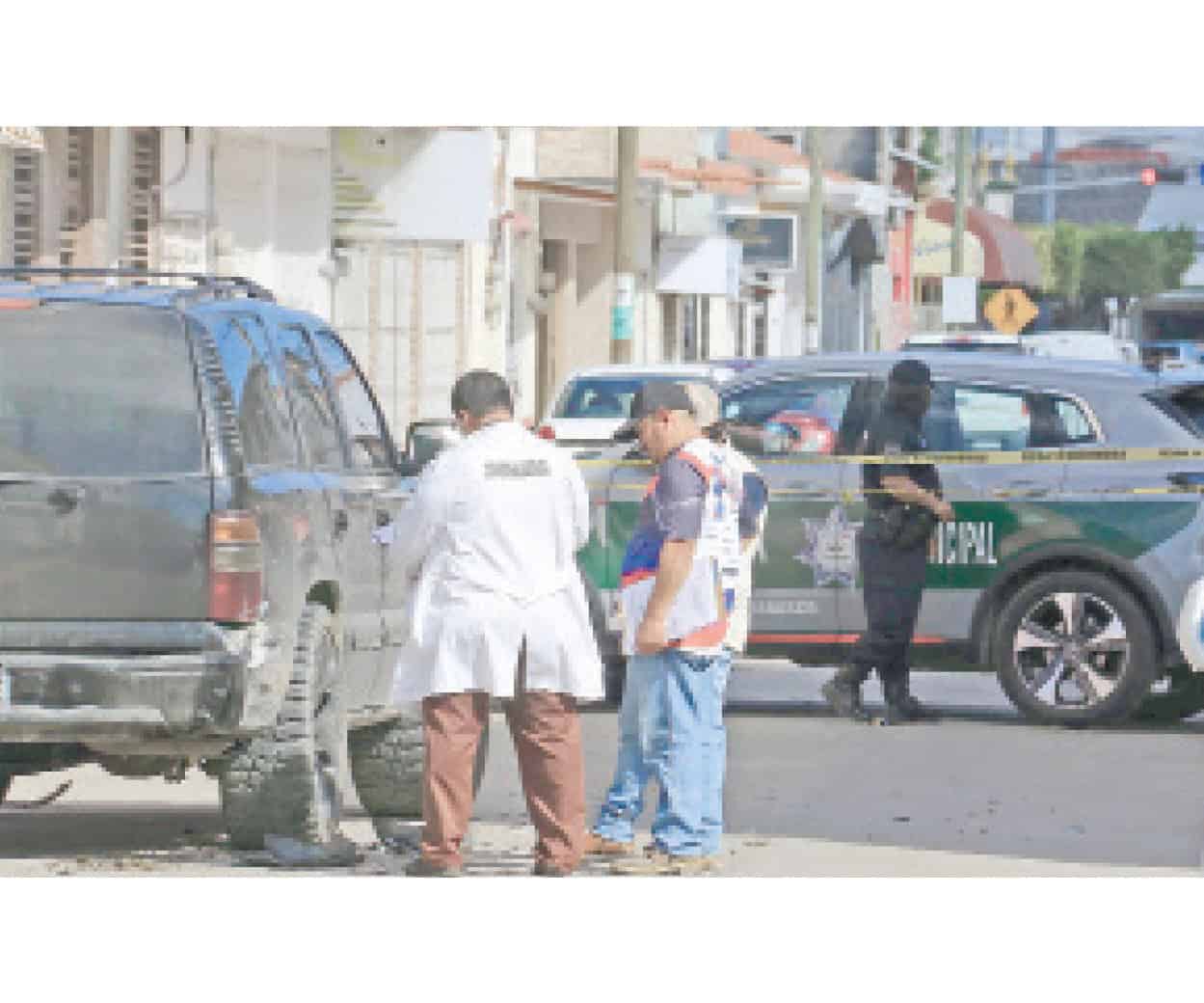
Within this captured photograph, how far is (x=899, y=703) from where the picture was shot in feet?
53.2

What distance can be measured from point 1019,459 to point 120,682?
7.54 m

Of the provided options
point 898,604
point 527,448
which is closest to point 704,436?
point 527,448

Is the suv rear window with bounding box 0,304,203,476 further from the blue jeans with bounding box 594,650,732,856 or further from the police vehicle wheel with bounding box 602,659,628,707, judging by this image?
the police vehicle wheel with bounding box 602,659,628,707

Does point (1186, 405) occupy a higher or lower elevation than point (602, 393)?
higher

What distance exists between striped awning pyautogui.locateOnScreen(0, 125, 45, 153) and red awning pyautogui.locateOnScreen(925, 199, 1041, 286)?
36880 mm

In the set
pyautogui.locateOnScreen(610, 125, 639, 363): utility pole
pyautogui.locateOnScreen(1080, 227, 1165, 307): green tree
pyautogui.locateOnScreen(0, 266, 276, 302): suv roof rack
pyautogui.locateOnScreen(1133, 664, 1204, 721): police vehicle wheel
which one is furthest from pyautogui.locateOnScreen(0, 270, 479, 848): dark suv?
pyautogui.locateOnScreen(1080, 227, 1165, 307): green tree

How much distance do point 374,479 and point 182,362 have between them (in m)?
1.74

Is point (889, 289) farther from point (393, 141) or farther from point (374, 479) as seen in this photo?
point (374, 479)

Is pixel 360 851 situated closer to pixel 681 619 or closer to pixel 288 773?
pixel 288 773

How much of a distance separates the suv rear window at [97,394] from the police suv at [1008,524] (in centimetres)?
671

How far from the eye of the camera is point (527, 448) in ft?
32.9

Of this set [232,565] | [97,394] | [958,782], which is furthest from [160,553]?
[958,782]

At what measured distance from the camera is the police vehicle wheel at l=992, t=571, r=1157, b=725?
52.3 ft

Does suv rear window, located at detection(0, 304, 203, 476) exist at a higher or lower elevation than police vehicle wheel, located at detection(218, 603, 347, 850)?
higher
